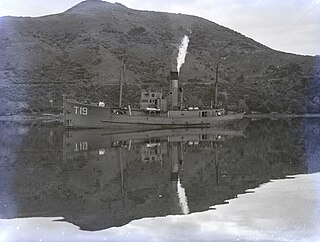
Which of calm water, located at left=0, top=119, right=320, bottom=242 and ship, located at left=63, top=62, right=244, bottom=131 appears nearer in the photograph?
calm water, located at left=0, top=119, right=320, bottom=242

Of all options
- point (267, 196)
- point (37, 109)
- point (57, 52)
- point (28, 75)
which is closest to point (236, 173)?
point (267, 196)

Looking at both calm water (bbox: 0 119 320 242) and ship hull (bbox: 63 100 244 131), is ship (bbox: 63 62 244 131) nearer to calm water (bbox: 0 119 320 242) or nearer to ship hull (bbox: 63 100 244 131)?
ship hull (bbox: 63 100 244 131)

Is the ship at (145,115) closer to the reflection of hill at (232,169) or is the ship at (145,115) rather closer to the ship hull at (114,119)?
the ship hull at (114,119)

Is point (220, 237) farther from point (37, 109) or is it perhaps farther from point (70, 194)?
point (37, 109)

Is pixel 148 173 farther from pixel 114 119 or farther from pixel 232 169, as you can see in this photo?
pixel 114 119

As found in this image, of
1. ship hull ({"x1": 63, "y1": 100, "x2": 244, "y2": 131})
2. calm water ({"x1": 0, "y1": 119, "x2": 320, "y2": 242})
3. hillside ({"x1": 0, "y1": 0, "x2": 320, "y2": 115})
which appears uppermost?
hillside ({"x1": 0, "y1": 0, "x2": 320, "y2": 115})

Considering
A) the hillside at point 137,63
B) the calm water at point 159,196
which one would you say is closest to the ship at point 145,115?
the hillside at point 137,63

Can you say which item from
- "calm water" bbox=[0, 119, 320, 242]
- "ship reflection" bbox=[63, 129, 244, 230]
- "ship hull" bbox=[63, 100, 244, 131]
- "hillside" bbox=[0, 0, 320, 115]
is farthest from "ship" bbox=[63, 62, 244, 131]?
"calm water" bbox=[0, 119, 320, 242]
